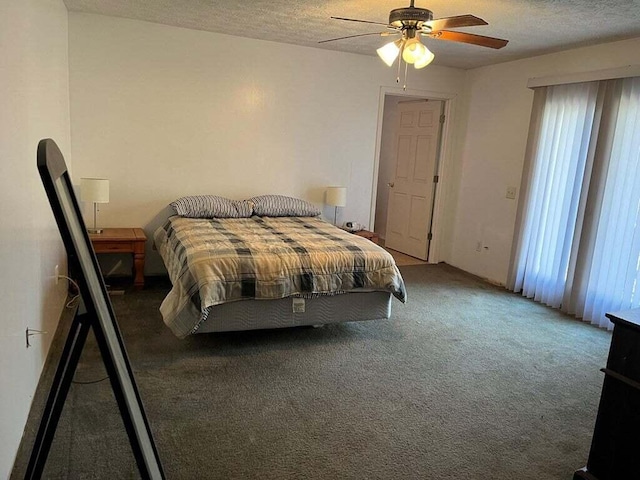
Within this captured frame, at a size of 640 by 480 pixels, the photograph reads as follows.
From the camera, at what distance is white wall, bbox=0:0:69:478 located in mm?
1887

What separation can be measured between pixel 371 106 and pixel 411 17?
9.01 ft

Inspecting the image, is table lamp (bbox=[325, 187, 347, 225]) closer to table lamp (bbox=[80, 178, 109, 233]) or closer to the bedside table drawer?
the bedside table drawer

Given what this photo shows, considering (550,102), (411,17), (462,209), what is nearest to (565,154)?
(550,102)

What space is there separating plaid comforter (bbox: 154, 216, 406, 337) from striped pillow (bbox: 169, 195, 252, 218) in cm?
46

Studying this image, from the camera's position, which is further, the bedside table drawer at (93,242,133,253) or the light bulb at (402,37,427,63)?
the bedside table drawer at (93,242,133,253)

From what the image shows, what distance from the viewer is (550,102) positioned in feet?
15.0

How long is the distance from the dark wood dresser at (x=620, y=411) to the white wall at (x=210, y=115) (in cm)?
381

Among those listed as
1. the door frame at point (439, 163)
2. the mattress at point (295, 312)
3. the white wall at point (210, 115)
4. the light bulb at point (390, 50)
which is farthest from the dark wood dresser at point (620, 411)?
the door frame at point (439, 163)

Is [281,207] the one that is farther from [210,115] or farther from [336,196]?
[210,115]

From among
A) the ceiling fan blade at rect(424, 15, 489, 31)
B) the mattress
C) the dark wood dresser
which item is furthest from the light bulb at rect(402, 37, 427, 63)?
the dark wood dresser

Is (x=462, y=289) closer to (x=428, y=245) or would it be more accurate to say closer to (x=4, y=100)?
(x=428, y=245)

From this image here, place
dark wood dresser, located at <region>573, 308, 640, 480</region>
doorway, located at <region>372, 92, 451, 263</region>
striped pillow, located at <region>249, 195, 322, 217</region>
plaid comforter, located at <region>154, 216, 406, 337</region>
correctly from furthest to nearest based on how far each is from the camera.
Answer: doorway, located at <region>372, 92, 451, 263</region> → striped pillow, located at <region>249, 195, 322, 217</region> → plaid comforter, located at <region>154, 216, 406, 337</region> → dark wood dresser, located at <region>573, 308, 640, 480</region>

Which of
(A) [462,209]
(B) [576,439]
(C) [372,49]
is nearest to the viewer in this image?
(B) [576,439]

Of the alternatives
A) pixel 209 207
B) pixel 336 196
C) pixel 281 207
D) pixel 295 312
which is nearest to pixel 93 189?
pixel 209 207
